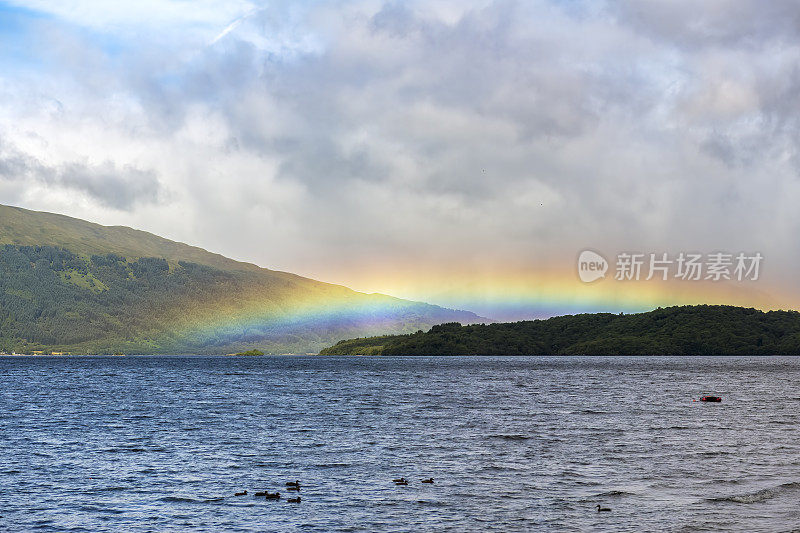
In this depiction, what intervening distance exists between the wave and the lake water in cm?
12

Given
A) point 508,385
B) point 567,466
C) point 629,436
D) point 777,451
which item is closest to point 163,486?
point 567,466

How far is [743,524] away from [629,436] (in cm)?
3585

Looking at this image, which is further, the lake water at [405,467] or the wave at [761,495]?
the wave at [761,495]

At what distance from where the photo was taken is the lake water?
41.8m

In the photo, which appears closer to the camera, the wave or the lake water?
the lake water

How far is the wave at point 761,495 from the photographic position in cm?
4566

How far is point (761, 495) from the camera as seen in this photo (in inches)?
1849

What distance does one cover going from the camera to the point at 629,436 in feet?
246

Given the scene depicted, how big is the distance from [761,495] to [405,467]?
24.4 meters

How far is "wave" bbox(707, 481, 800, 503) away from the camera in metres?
45.7

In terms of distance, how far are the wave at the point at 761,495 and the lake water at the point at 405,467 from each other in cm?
12

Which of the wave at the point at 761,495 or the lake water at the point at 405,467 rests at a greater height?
the wave at the point at 761,495

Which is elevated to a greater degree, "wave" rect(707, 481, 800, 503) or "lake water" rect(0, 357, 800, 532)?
"wave" rect(707, 481, 800, 503)

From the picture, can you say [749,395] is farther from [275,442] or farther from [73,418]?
[73,418]
